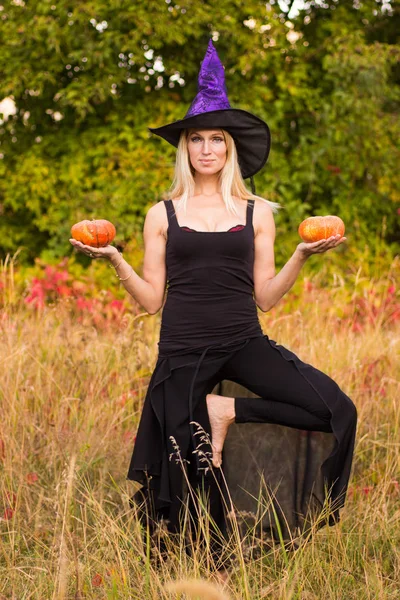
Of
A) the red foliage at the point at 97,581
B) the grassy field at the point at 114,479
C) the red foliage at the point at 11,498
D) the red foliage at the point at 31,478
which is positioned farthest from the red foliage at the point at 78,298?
the red foliage at the point at 97,581

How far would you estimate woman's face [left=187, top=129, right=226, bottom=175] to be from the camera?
9.86 feet

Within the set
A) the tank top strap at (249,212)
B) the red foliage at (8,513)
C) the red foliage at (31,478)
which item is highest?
the tank top strap at (249,212)

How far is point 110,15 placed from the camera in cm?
709

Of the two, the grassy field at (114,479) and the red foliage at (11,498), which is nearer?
the grassy field at (114,479)

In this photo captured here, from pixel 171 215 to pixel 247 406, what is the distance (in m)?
0.75

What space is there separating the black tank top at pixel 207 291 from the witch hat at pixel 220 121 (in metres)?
0.41

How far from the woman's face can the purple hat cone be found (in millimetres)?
84

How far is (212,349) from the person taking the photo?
2846mm

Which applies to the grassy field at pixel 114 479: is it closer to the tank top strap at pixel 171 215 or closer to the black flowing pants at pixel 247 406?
the black flowing pants at pixel 247 406

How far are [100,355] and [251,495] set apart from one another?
1.63 meters

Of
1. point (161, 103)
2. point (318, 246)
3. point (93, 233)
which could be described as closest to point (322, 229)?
point (318, 246)

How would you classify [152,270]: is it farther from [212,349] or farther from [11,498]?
[11,498]

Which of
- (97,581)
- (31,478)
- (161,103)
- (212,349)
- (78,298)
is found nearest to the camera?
(97,581)

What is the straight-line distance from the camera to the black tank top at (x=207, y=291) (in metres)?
2.85
